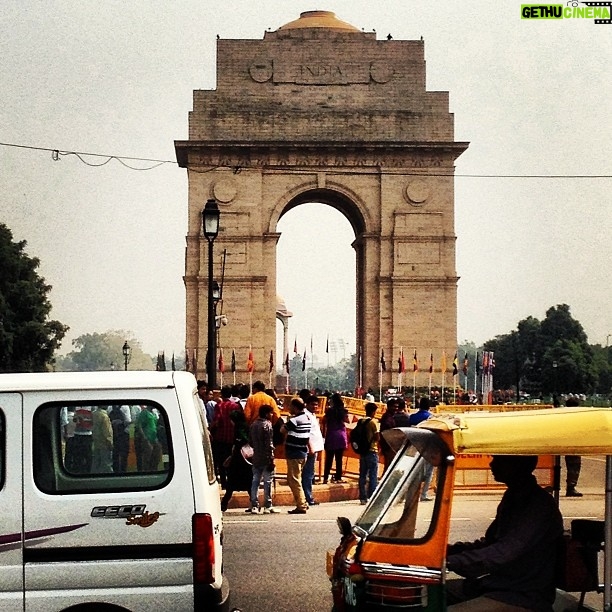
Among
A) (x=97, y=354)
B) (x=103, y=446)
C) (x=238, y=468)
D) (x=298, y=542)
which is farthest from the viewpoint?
(x=97, y=354)

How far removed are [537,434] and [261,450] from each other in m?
9.60

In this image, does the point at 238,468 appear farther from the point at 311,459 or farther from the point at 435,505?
the point at 435,505

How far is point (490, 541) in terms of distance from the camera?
617 centimetres

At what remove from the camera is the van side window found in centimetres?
637

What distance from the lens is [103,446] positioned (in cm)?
643

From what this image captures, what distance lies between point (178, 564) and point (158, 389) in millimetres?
829

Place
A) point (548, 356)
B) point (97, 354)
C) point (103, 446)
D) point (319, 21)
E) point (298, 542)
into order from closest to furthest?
point (103, 446) → point (298, 542) → point (319, 21) → point (548, 356) → point (97, 354)

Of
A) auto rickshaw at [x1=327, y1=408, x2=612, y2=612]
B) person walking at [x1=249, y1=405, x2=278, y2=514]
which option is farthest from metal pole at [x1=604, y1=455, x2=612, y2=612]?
person walking at [x1=249, y1=405, x2=278, y2=514]

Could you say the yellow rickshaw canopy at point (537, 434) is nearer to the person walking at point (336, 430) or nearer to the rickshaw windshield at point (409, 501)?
the rickshaw windshield at point (409, 501)

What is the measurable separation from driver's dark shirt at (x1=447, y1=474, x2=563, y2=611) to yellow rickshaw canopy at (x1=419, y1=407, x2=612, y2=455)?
465mm

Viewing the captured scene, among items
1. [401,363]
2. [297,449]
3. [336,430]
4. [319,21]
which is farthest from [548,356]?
[297,449]

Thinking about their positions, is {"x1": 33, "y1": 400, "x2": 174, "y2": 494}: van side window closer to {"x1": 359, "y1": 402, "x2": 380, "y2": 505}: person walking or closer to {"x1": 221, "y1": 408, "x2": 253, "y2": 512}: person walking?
{"x1": 221, "y1": 408, "x2": 253, "y2": 512}: person walking

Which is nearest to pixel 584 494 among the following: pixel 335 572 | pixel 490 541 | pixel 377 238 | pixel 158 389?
pixel 490 541

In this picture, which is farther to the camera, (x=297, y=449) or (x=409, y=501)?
(x=297, y=449)
